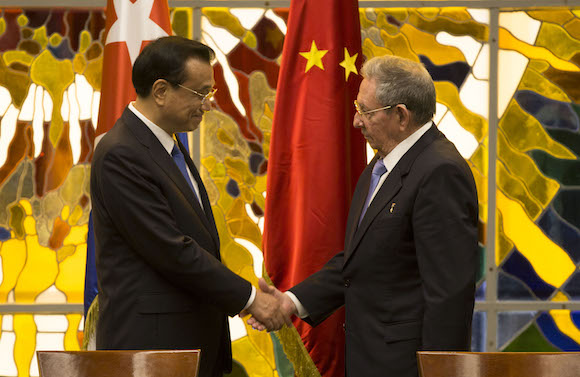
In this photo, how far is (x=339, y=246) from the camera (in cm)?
312

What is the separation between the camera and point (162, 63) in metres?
2.36

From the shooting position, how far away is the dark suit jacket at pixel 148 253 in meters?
2.23

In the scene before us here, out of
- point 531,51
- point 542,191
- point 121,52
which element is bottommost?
point 542,191

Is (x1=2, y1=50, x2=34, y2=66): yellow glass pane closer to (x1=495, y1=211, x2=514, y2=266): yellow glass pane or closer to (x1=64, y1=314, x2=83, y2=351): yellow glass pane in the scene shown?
(x1=64, y1=314, x2=83, y2=351): yellow glass pane

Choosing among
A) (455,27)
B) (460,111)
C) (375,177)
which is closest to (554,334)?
(460,111)

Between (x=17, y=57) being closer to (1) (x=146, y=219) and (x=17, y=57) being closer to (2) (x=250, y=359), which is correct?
(2) (x=250, y=359)

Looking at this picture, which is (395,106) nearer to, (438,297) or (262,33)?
(438,297)

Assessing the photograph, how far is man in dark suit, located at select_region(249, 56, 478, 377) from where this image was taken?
214 cm

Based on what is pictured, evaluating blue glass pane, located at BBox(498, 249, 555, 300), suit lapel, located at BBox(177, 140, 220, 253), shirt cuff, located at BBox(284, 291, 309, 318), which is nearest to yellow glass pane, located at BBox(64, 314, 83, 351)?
shirt cuff, located at BBox(284, 291, 309, 318)

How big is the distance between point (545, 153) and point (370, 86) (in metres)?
2.05

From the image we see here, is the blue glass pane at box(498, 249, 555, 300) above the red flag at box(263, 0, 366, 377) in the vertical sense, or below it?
below

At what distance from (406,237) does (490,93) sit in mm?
2103

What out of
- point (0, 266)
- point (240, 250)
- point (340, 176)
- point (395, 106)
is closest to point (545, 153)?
point (340, 176)

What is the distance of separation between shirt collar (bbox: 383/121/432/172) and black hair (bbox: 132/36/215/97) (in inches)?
28.4
